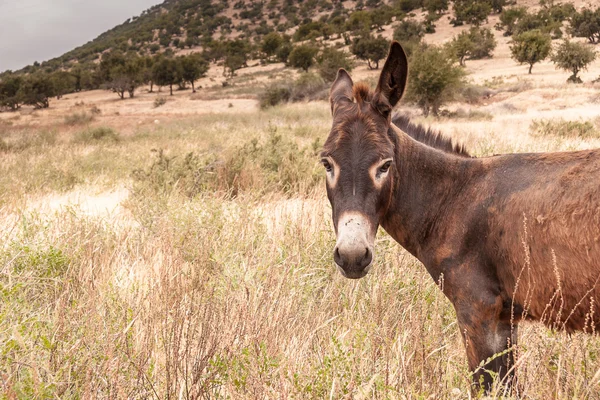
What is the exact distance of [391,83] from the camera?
323cm

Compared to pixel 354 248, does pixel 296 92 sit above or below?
below

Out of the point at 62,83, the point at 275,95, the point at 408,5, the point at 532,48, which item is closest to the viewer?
the point at 275,95

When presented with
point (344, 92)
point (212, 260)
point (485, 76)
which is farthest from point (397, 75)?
point (485, 76)

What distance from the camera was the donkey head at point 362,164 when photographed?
Result: 2545mm

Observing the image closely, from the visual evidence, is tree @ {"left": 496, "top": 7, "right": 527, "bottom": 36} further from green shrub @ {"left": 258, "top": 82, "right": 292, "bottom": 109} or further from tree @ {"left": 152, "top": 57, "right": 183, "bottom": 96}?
tree @ {"left": 152, "top": 57, "right": 183, "bottom": 96}

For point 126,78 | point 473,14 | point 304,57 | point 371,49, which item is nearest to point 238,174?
point 304,57

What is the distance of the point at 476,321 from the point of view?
8.81 feet

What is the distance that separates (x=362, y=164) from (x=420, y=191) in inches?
31.4

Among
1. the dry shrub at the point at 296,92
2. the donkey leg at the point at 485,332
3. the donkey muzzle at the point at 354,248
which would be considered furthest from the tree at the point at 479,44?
the donkey muzzle at the point at 354,248

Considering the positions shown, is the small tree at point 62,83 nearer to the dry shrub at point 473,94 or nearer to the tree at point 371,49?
the tree at point 371,49

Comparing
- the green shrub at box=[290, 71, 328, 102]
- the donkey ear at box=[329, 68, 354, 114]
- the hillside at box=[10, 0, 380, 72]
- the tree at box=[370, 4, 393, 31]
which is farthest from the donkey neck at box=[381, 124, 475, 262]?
the hillside at box=[10, 0, 380, 72]

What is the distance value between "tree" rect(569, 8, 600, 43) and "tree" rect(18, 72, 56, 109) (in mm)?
70717

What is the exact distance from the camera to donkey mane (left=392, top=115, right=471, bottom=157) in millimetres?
3627

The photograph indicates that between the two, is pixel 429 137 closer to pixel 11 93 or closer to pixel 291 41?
pixel 11 93
